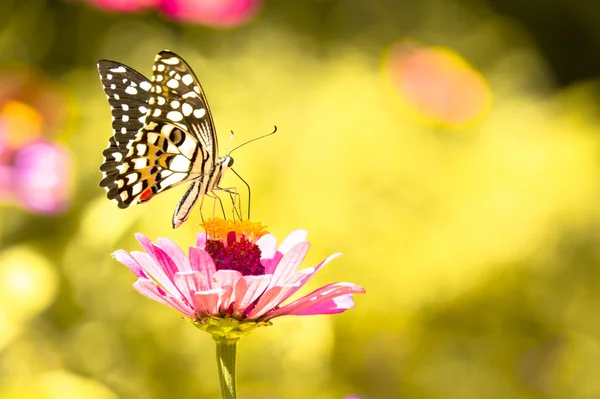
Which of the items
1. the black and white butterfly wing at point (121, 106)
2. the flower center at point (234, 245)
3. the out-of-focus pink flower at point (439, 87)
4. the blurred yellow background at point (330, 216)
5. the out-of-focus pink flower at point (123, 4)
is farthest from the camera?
the out-of-focus pink flower at point (439, 87)

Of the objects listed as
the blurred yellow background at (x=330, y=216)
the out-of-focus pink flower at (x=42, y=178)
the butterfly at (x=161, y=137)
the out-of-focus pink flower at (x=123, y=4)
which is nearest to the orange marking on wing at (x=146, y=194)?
the butterfly at (x=161, y=137)

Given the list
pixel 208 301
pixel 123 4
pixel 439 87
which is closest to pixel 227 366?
pixel 208 301

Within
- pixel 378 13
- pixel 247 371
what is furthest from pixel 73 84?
pixel 378 13

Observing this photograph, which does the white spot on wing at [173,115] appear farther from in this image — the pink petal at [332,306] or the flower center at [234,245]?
the pink petal at [332,306]

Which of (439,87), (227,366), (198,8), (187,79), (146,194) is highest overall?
(198,8)

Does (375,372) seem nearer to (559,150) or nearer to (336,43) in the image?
(559,150)

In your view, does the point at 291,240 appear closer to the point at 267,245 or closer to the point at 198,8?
the point at 267,245
